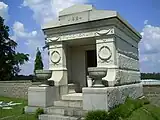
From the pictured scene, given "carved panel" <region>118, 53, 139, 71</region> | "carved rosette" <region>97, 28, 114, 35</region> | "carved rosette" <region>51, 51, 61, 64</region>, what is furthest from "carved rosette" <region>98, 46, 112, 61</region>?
"carved rosette" <region>51, 51, 61, 64</region>

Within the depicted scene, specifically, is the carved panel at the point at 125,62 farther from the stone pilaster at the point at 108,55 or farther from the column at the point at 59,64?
the column at the point at 59,64

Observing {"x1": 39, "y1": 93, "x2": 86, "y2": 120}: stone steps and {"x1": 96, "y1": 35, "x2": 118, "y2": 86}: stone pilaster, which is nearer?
{"x1": 39, "y1": 93, "x2": 86, "y2": 120}: stone steps

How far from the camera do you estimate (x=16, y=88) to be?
1878 cm

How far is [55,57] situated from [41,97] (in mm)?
2107

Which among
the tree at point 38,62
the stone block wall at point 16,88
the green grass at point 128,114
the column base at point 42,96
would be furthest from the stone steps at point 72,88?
the tree at point 38,62

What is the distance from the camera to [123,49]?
9250mm

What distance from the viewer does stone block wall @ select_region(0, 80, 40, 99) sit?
1833cm

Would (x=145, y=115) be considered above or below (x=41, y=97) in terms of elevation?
below

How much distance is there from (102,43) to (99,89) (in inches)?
87.1

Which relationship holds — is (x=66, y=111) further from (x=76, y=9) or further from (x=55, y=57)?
(x=76, y=9)

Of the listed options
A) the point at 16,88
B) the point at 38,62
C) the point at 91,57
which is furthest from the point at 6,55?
the point at 91,57

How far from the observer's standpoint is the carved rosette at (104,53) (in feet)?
26.5

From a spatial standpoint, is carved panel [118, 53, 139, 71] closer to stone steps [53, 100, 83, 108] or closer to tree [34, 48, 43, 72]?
stone steps [53, 100, 83, 108]

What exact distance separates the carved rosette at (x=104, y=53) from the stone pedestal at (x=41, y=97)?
2329 mm
